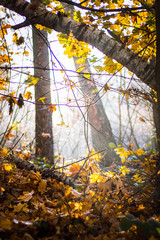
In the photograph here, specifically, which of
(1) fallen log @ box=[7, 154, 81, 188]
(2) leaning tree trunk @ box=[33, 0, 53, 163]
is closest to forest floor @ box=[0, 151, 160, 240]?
(1) fallen log @ box=[7, 154, 81, 188]

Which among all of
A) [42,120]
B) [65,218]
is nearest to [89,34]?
[65,218]

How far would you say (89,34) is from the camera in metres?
1.60

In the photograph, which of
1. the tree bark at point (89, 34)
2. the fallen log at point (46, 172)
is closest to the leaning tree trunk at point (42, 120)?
the fallen log at point (46, 172)

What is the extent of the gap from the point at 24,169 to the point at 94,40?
1753 mm

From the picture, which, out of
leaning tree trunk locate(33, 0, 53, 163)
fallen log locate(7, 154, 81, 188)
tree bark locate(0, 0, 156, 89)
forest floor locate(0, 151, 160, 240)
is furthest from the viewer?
leaning tree trunk locate(33, 0, 53, 163)

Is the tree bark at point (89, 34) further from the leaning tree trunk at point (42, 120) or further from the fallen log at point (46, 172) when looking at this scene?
the leaning tree trunk at point (42, 120)

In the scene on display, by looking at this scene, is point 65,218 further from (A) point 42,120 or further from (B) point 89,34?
(A) point 42,120

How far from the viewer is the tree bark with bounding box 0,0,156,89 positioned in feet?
5.07

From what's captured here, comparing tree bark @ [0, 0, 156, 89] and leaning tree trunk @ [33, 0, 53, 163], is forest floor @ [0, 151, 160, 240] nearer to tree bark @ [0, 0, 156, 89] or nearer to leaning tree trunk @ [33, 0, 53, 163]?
tree bark @ [0, 0, 156, 89]

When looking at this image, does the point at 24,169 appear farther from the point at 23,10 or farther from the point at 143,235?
the point at 23,10

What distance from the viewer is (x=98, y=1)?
1607 mm

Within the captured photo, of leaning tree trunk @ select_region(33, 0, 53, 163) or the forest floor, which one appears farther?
leaning tree trunk @ select_region(33, 0, 53, 163)

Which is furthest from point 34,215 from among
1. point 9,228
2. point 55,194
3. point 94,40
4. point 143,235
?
point 94,40

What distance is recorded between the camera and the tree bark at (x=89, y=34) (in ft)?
5.07
